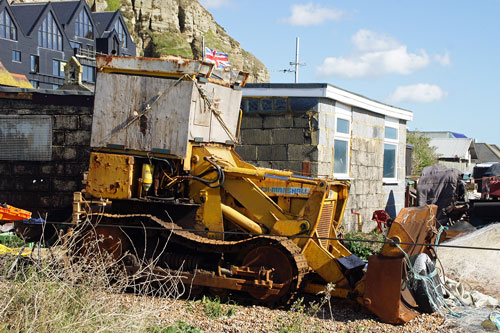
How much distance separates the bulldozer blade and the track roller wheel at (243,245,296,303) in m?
0.99

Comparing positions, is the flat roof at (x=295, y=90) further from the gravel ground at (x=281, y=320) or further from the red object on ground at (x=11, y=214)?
the gravel ground at (x=281, y=320)

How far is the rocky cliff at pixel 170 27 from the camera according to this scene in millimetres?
79062

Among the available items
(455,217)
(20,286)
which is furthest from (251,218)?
(455,217)

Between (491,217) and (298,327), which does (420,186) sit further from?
(298,327)

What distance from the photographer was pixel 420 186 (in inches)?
740

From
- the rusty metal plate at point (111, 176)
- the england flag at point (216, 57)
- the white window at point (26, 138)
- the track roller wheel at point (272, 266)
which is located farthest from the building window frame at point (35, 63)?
the track roller wheel at point (272, 266)

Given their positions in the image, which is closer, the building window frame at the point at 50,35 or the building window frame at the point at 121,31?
the building window frame at the point at 50,35

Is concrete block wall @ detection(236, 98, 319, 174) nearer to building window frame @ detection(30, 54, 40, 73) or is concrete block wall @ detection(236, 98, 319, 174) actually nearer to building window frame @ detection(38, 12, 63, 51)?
building window frame @ detection(30, 54, 40, 73)

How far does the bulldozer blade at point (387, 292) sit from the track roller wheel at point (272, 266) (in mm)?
989

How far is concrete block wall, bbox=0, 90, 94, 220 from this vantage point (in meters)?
12.0

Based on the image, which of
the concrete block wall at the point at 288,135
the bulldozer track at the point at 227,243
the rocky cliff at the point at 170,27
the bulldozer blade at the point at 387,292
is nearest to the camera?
the bulldozer blade at the point at 387,292

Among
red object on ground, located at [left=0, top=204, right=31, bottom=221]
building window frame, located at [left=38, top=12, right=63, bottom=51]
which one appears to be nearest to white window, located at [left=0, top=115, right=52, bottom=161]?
red object on ground, located at [left=0, top=204, right=31, bottom=221]

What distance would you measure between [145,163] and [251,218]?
5.44 ft

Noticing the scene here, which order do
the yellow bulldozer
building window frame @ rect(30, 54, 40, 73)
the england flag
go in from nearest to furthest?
the yellow bulldozer < the england flag < building window frame @ rect(30, 54, 40, 73)
